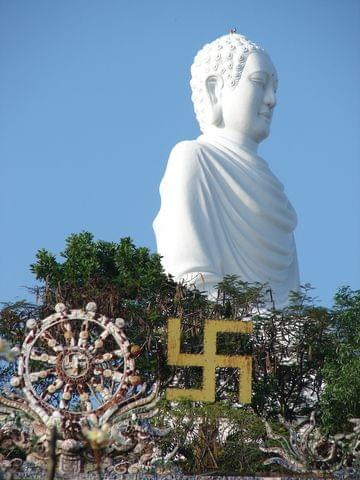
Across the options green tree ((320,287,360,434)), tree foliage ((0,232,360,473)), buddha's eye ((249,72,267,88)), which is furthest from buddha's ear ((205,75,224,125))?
green tree ((320,287,360,434))

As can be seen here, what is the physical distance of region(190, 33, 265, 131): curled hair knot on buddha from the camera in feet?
67.9

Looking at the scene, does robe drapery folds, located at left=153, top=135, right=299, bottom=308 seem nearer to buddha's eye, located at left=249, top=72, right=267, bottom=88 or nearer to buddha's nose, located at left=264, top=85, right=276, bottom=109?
buddha's nose, located at left=264, top=85, right=276, bottom=109

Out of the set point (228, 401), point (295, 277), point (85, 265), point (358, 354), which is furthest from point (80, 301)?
point (295, 277)

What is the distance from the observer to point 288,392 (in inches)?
664

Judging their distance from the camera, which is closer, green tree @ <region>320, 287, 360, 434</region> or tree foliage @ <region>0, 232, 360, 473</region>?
green tree @ <region>320, 287, 360, 434</region>

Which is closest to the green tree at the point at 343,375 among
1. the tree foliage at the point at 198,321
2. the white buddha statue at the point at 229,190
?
the tree foliage at the point at 198,321

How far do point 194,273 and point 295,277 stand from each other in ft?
7.10

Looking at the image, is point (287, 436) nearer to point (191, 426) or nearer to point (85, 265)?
point (191, 426)

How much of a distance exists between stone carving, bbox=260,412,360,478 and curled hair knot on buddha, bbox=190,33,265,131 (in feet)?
25.7

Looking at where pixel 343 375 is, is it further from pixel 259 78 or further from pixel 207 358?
pixel 259 78

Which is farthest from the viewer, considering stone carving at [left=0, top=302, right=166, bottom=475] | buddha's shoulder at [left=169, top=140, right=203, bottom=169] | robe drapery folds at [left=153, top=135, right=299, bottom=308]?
buddha's shoulder at [left=169, top=140, right=203, bottom=169]

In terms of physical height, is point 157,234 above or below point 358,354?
above

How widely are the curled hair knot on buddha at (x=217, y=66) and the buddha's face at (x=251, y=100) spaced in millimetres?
90

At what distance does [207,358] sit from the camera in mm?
15453
